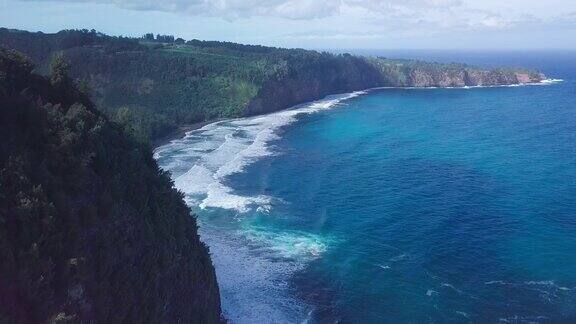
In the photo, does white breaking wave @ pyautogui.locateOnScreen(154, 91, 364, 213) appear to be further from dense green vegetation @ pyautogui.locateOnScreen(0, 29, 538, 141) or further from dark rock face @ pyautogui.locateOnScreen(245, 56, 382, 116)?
dark rock face @ pyautogui.locateOnScreen(245, 56, 382, 116)

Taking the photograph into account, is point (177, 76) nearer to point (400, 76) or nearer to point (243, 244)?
Result: point (243, 244)

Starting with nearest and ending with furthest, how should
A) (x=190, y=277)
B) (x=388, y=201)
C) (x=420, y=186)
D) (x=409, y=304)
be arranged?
(x=190, y=277) → (x=409, y=304) → (x=388, y=201) → (x=420, y=186)

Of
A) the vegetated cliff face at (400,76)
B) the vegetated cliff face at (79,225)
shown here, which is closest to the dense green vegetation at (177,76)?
the vegetated cliff face at (400,76)

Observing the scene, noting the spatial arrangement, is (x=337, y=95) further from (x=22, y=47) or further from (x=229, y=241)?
(x=229, y=241)

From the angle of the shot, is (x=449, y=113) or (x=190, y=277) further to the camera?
(x=449, y=113)

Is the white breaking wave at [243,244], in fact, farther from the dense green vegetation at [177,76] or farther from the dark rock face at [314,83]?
the dark rock face at [314,83]

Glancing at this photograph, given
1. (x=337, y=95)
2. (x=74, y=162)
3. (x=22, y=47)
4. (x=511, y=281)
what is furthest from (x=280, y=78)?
(x=74, y=162)

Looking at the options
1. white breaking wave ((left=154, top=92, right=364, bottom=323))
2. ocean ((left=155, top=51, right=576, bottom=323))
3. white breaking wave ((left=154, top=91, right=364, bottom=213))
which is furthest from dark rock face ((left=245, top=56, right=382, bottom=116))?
white breaking wave ((left=154, top=92, right=364, bottom=323))
